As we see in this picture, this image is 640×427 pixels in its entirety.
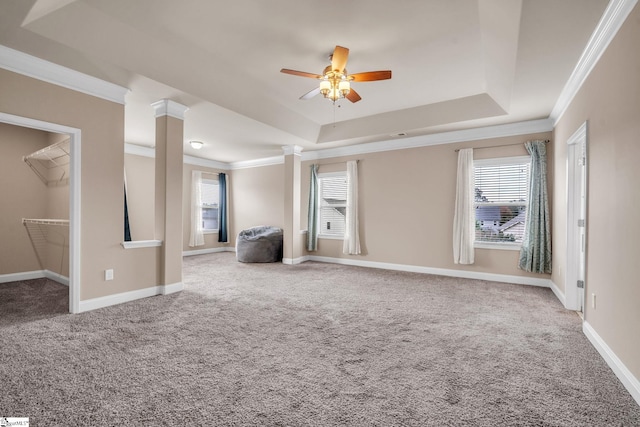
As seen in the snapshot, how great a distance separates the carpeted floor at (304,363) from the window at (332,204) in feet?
9.87

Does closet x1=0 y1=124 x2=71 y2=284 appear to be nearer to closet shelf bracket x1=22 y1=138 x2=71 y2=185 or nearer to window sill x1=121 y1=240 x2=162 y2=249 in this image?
closet shelf bracket x1=22 y1=138 x2=71 y2=185

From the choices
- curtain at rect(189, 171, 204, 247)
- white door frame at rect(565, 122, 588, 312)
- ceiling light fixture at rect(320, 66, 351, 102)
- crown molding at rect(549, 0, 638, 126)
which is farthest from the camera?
curtain at rect(189, 171, 204, 247)

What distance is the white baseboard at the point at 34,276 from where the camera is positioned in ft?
15.7

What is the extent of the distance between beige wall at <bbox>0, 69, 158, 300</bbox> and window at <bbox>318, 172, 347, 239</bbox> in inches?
159

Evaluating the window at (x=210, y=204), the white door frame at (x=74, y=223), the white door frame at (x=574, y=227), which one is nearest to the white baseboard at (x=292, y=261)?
the window at (x=210, y=204)

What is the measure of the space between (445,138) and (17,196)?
7.23 meters

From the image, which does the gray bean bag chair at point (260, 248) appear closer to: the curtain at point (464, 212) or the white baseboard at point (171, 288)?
the white baseboard at point (171, 288)

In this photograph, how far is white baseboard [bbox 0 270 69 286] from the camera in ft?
15.7

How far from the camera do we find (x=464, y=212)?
5.33 metres

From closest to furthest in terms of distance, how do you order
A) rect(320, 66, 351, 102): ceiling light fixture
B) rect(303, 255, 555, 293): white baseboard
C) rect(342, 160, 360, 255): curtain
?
rect(320, 66, 351, 102): ceiling light fixture → rect(303, 255, 555, 293): white baseboard → rect(342, 160, 360, 255): curtain

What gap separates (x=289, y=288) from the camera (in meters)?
4.63

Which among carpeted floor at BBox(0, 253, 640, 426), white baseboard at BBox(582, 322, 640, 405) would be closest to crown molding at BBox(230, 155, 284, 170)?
carpeted floor at BBox(0, 253, 640, 426)

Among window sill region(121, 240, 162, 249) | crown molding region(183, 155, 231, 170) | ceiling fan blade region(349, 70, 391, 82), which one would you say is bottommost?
window sill region(121, 240, 162, 249)

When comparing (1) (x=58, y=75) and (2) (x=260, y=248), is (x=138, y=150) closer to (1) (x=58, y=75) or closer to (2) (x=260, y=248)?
(2) (x=260, y=248)
